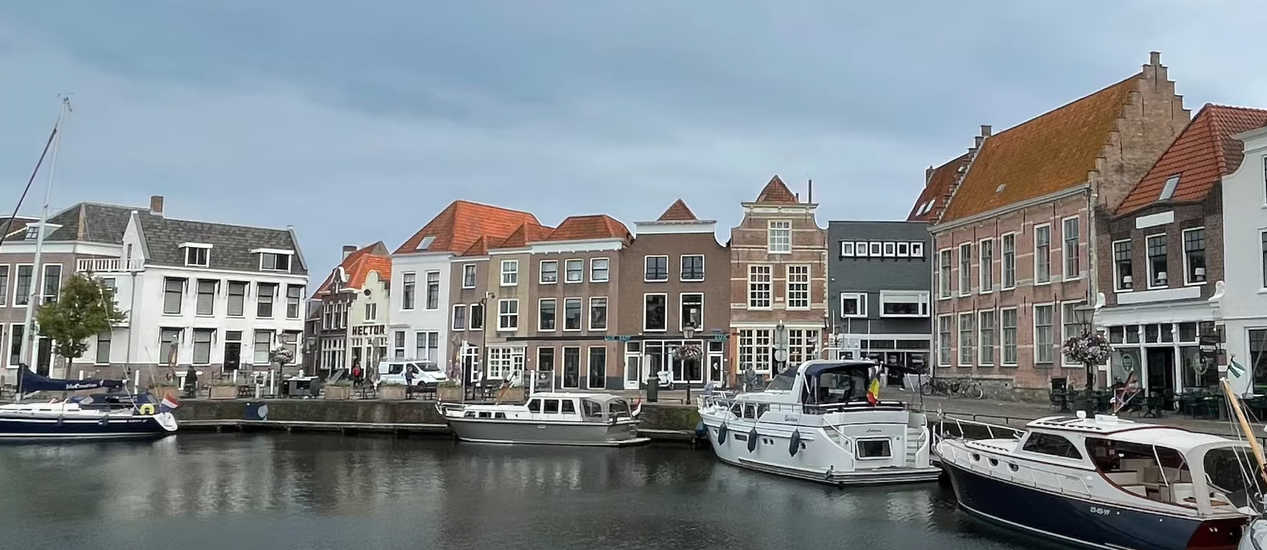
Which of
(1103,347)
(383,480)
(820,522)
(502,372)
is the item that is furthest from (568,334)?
(820,522)

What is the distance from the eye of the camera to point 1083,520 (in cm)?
1739

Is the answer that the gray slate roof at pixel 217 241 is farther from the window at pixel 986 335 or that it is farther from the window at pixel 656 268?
the window at pixel 986 335

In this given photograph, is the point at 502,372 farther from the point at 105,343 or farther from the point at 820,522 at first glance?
the point at 820,522

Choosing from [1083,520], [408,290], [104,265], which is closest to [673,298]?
[408,290]

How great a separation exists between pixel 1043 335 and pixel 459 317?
27539 mm

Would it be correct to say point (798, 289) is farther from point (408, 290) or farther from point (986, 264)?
point (408, 290)

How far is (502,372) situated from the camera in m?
48.7

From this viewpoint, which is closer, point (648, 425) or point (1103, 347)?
point (1103, 347)

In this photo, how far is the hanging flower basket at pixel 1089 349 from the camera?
2755 cm

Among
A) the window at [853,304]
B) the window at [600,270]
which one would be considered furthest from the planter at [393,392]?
the window at [853,304]

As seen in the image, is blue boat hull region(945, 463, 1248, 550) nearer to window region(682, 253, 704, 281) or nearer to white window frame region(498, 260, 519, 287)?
window region(682, 253, 704, 281)

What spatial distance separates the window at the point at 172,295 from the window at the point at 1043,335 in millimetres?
38702

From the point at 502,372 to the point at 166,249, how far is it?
17.8 m

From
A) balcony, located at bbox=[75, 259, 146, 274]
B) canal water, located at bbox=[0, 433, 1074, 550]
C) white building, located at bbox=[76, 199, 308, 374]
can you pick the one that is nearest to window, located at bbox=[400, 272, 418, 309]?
white building, located at bbox=[76, 199, 308, 374]
